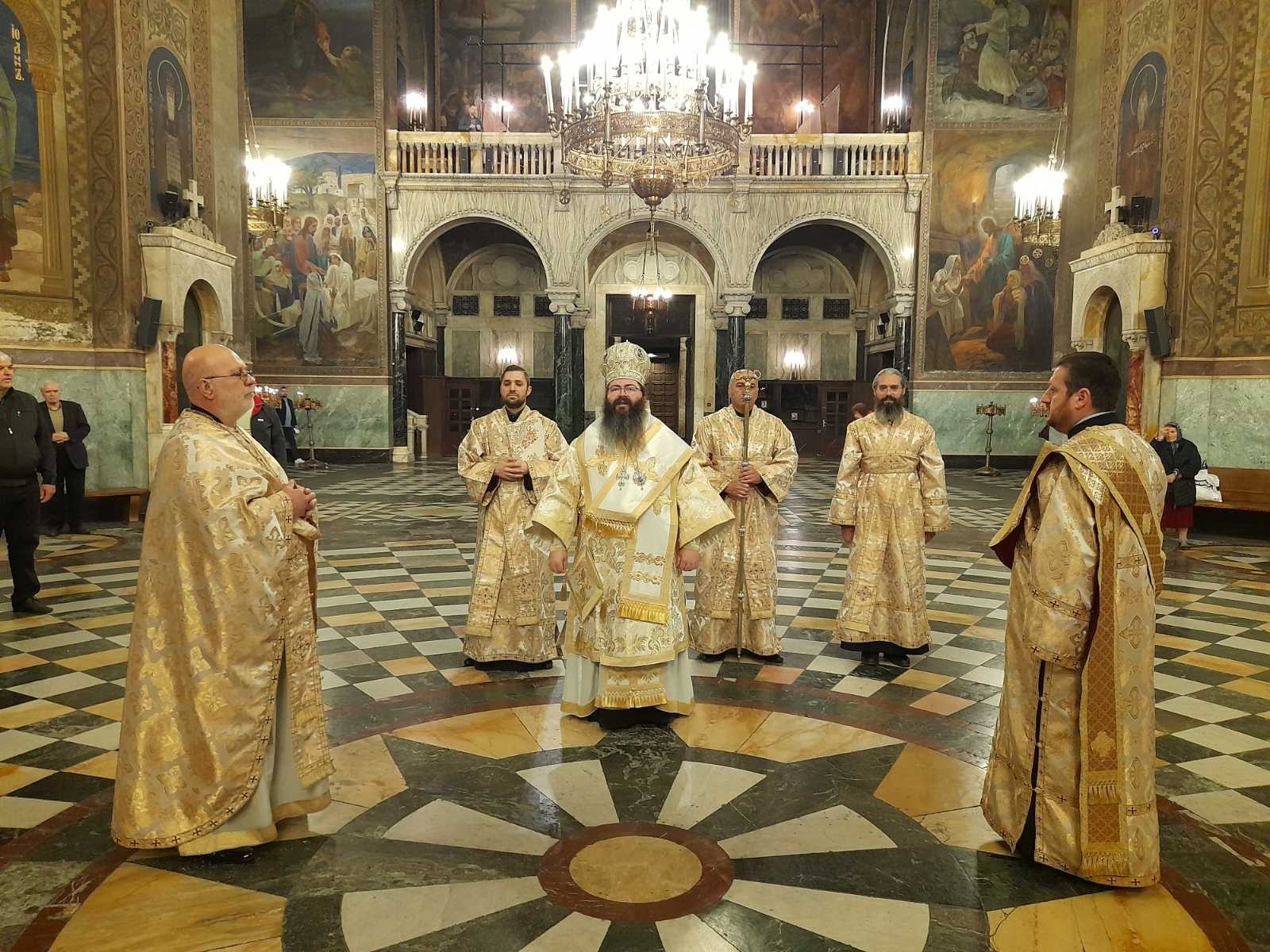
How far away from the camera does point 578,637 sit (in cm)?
404

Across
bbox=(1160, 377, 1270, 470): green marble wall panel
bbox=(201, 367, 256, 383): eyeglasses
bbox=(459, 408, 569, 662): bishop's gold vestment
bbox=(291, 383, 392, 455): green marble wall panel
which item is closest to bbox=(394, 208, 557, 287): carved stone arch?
bbox=(291, 383, 392, 455): green marble wall panel

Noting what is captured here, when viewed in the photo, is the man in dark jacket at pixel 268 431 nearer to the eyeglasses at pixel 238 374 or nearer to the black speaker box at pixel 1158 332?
the eyeglasses at pixel 238 374

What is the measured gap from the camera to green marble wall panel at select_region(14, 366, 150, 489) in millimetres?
10773

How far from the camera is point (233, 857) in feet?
9.37

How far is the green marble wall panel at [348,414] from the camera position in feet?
64.1

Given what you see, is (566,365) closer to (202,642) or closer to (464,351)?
(464,351)

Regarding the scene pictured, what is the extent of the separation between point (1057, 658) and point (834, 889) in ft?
3.44

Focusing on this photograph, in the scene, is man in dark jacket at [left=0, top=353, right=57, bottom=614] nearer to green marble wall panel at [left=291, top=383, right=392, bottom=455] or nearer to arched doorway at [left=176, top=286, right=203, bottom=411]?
arched doorway at [left=176, top=286, right=203, bottom=411]

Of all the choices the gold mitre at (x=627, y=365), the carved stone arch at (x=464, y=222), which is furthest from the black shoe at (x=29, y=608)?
the carved stone arch at (x=464, y=222)

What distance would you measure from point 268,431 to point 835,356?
17.4 meters

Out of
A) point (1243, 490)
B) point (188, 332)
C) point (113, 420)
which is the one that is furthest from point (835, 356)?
point (113, 420)

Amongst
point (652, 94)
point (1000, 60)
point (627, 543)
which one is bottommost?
point (627, 543)

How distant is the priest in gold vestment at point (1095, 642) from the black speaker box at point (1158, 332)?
1042 cm

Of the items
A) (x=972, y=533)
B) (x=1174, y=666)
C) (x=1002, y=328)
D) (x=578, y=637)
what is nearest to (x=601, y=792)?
(x=578, y=637)
